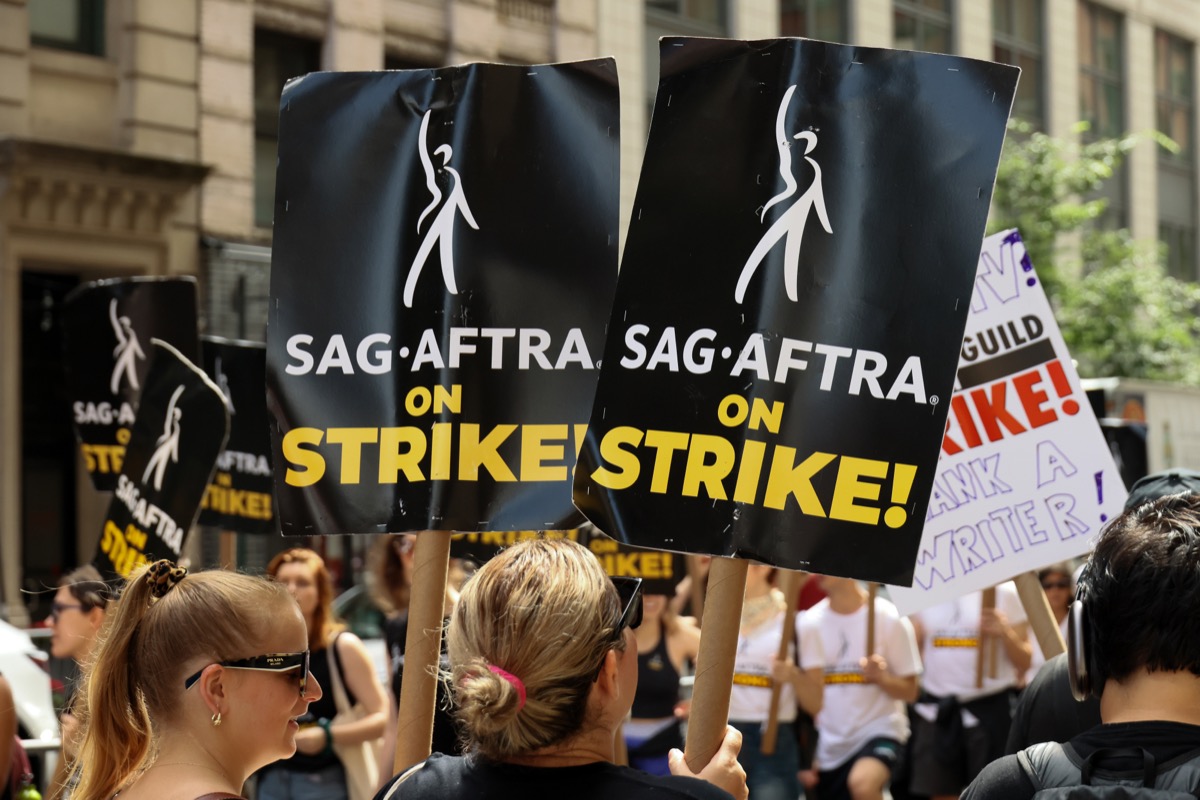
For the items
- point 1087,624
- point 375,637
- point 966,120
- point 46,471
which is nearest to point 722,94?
point 966,120

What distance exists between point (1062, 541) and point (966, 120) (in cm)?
213

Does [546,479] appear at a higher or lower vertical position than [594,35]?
lower

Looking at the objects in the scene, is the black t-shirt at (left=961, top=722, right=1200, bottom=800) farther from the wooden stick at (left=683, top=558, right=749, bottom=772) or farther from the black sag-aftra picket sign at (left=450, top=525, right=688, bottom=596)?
the black sag-aftra picket sign at (left=450, top=525, right=688, bottom=596)

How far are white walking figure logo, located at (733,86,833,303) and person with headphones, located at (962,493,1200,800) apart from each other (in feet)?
3.64

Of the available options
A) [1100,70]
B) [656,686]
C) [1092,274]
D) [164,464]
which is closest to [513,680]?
[164,464]

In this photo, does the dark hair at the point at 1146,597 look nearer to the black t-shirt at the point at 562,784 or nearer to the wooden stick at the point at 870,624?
the black t-shirt at the point at 562,784

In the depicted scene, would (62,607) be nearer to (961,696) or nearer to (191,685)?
(191,685)

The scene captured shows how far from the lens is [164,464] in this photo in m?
6.11

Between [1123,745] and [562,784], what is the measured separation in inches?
34.2

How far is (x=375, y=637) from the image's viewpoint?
47.5ft

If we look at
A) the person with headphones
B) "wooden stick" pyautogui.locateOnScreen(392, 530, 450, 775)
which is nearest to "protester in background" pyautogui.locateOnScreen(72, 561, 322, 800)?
"wooden stick" pyautogui.locateOnScreen(392, 530, 450, 775)

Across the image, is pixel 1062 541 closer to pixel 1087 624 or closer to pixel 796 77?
pixel 796 77

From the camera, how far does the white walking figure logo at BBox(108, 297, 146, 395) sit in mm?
7715

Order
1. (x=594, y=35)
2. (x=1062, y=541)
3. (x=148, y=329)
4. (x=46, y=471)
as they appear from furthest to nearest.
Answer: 1. (x=594, y=35)
2. (x=46, y=471)
3. (x=148, y=329)
4. (x=1062, y=541)
